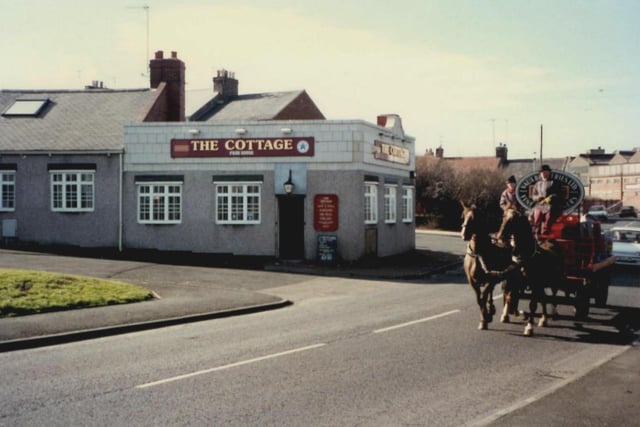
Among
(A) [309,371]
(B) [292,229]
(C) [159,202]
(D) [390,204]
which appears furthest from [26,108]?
(A) [309,371]

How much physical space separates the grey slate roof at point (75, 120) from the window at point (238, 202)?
191 inches

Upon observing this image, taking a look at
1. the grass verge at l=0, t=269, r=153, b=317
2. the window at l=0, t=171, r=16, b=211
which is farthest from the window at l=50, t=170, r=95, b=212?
the grass verge at l=0, t=269, r=153, b=317

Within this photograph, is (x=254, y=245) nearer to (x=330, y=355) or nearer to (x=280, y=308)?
(x=280, y=308)

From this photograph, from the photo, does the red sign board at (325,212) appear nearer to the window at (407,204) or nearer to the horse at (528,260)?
the window at (407,204)

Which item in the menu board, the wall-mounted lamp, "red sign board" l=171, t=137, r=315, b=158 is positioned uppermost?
"red sign board" l=171, t=137, r=315, b=158

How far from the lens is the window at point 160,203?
29.1 m

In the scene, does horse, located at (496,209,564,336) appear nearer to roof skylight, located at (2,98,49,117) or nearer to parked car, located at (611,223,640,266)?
parked car, located at (611,223,640,266)

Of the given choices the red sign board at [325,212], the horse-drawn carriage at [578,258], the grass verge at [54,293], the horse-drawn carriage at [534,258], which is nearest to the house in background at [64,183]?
the red sign board at [325,212]

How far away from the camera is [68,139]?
1219 inches

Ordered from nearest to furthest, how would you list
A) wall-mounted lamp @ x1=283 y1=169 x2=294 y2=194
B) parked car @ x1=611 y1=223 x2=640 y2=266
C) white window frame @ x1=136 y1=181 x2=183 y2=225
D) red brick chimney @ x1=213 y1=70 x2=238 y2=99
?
parked car @ x1=611 y1=223 x2=640 y2=266 → wall-mounted lamp @ x1=283 y1=169 x2=294 y2=194 → white window frame @ x1=136 y1=181 x2=183 y2=225 → red brick chimney @ x1=213 y1=70 x2=238 y2=99

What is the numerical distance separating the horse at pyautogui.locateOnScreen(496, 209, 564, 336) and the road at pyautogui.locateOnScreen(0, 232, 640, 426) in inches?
25.7

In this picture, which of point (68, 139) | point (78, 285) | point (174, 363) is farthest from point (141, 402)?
point (68, 139)

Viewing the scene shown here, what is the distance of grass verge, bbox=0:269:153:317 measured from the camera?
578 inches

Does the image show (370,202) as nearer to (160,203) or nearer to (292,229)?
(292,229)
